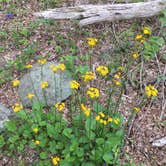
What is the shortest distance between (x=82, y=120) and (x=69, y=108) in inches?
19.7

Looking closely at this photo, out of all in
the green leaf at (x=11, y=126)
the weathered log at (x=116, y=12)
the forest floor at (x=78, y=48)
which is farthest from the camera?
the weathered log at (x=116, y=12)

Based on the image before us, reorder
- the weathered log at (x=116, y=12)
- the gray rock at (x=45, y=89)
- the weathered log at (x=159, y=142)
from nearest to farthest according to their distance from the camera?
the weathered log at (x=159, y=142) → the gray rock at (x=45, y=89) → the weathered log at (x=116, y=12)

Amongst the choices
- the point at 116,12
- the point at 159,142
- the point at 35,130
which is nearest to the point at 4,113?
the point at 35,130

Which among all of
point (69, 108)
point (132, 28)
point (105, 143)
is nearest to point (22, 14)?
point (132, 28)

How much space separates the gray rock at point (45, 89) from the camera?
443cm

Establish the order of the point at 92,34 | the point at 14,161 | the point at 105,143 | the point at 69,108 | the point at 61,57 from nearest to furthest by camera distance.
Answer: the point at 105,143, the point at 14,161, the point at 69,108, the point at 61,57, the point at 92,34

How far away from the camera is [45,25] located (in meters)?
5.62

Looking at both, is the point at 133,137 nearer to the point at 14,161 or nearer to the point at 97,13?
the point at 14,161

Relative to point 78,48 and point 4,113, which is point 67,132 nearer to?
point 4,113

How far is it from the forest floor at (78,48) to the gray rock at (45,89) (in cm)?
19

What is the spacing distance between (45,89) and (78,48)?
1.04 metres

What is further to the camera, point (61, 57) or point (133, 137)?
point (61, 57)

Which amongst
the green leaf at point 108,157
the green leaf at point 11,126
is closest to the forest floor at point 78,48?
the green leaf at point 108,157

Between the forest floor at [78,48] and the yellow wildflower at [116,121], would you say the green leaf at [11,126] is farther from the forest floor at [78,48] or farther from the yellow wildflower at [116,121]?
the yellow wildflower at [116,121]
